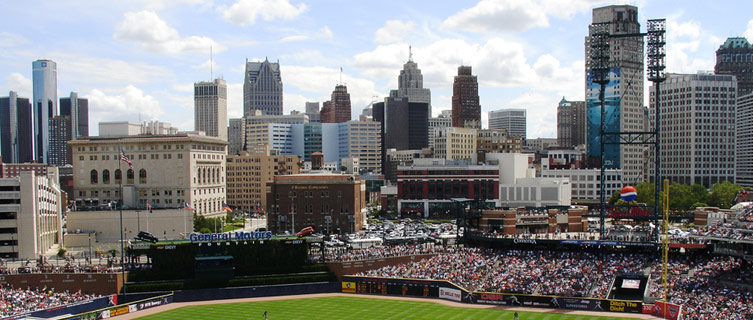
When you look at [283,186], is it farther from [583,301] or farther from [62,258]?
[583,301]

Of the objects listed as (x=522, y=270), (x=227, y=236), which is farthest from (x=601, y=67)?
(x=227, y=236)

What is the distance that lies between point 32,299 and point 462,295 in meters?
38.8

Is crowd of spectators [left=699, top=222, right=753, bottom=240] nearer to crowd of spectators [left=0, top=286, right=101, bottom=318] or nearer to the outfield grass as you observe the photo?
the outfield grass

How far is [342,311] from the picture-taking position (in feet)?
220

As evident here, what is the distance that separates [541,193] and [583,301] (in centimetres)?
7796

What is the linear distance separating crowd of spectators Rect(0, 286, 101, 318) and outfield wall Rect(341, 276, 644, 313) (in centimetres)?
2607

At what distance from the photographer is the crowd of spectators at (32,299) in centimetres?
6319

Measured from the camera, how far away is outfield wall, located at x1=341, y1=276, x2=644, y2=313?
2501 inches

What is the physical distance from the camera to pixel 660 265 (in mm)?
71812

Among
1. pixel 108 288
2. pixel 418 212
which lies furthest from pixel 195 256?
pixel 418 212

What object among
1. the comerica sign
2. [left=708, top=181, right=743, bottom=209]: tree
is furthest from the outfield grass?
[left=708, top=181, right=743, bottom=209]: tree

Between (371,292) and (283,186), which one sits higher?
(283,186)

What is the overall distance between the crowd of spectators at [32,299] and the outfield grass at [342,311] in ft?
30.0

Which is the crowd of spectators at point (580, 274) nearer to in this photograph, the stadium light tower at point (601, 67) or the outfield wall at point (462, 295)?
the outfield wall at point (462, 295)
